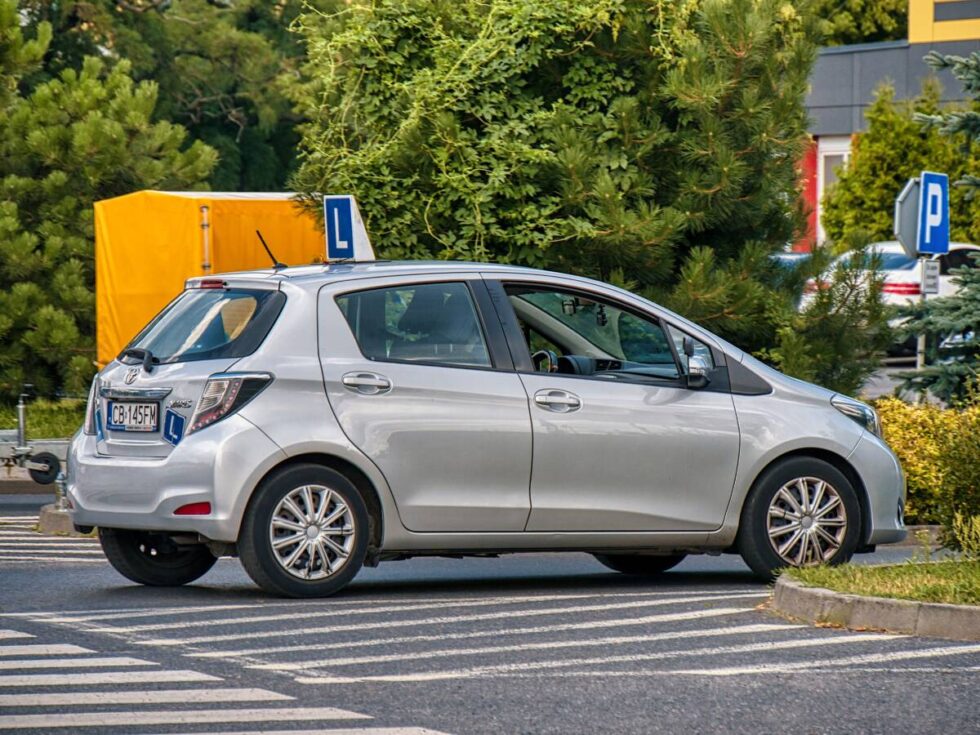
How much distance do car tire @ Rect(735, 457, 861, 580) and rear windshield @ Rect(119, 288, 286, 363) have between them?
263 cm

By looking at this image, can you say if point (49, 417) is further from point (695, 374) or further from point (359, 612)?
point (359, 612)

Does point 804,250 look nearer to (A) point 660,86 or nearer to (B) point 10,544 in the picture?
(A) point 660,86

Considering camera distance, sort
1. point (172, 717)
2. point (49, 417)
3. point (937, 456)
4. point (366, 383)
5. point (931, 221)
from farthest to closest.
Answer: point (49, 417) → point (931, 221) → point (937, 456) → point (366, 383) → point (172, 717)

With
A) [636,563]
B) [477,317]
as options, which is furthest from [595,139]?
[477,317]

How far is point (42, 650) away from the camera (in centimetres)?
832

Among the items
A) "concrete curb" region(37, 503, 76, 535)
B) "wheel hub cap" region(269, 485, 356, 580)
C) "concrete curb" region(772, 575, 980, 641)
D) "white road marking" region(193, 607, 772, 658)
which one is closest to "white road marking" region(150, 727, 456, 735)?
"white road marking" region(193, 607, 772, 658)

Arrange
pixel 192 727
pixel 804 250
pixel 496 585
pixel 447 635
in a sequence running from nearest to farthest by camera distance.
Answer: pixel 192 727, pixel 447 635, pixel 496 585, pixel 804 250

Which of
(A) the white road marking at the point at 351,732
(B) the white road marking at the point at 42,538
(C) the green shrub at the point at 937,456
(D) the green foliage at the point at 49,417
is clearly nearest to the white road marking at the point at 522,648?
(A) the white road marking at the point at 351,732

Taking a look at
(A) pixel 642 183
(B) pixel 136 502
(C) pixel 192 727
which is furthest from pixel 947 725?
(A) pixel 642 183

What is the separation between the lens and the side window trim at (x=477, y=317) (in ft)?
33.7

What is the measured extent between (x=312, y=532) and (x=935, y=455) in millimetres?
3223

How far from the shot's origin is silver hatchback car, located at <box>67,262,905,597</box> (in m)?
9.89

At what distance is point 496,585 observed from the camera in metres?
11.0

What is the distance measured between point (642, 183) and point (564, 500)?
5982 mm
